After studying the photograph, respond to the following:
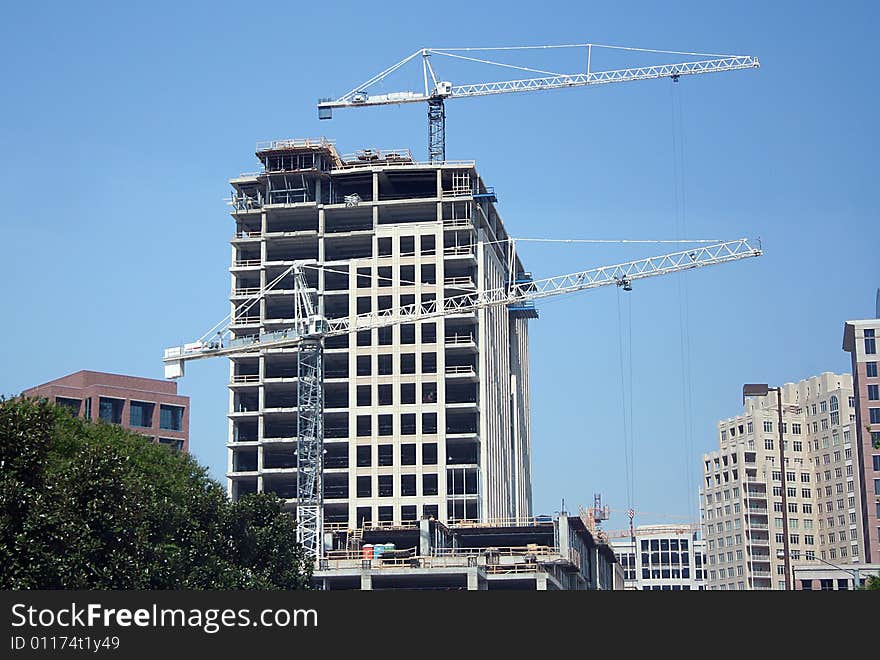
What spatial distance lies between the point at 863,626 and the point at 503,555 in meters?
132

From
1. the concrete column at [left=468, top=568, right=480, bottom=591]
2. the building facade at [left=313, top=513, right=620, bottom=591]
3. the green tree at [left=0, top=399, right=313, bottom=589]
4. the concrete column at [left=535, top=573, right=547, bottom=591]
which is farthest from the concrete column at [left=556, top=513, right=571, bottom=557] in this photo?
the green tree at [left=0, top=399, right=313, bottom=589]

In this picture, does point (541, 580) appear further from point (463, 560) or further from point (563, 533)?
point (563, 533)

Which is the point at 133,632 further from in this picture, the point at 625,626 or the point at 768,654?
the point at 768,654

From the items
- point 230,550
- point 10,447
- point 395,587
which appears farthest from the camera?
point 395,587

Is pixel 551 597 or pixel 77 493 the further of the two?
pixel 77 493

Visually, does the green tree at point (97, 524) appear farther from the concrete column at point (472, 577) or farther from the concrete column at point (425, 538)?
the concrete column at point (425, 538)

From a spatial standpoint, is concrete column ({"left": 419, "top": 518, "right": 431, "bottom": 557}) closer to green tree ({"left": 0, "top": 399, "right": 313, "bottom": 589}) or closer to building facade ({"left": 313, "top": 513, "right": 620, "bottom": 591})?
building facade ({"left": 313, "top": 513, "right": 620, "bottom": 591})

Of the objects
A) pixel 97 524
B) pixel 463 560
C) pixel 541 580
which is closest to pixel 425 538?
pixel 463 560

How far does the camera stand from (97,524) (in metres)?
93.8

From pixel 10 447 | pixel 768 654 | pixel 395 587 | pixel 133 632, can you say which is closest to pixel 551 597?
pixel 768 654

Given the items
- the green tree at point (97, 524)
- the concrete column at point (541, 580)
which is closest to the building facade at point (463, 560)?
the concrete column at point (541, 580)

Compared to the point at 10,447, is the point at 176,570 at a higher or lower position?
lower

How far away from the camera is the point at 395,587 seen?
17238 centimetres

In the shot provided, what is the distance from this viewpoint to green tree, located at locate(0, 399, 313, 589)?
291 ft
